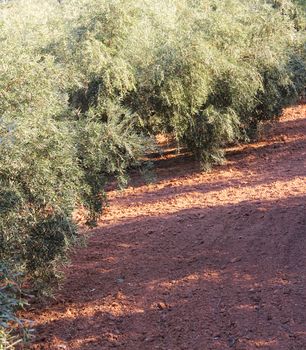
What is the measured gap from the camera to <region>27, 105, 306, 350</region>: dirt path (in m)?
6.69

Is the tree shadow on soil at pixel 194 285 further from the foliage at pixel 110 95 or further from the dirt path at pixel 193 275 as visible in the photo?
the foliage at pixel 110 95

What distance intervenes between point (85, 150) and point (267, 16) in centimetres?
1021

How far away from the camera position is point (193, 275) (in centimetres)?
820

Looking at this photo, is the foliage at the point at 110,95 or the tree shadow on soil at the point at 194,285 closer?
the tree shadow on soil at the point at 194,285

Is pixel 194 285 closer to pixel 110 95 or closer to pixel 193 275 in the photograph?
pixel 193 275

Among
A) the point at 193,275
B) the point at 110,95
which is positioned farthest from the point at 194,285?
the point at 110,95

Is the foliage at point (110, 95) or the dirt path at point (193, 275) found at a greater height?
the foliage at point (110, 95)

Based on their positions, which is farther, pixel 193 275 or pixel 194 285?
pixel 193 275

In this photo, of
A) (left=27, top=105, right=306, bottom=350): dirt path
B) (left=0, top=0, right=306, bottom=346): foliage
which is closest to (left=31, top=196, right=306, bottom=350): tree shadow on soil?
(left=27, top=105, right=306, bottom=350): dirt path

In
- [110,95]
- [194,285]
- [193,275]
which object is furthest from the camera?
[110,95]

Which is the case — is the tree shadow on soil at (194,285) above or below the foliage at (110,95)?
below

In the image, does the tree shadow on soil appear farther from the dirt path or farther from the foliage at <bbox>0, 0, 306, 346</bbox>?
the foliage at <bbox>0, 0, 306, 346</bbox>

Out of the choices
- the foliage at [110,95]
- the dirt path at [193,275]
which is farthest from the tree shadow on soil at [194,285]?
the foliage at [110,95]

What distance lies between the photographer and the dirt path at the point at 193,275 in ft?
22.0
